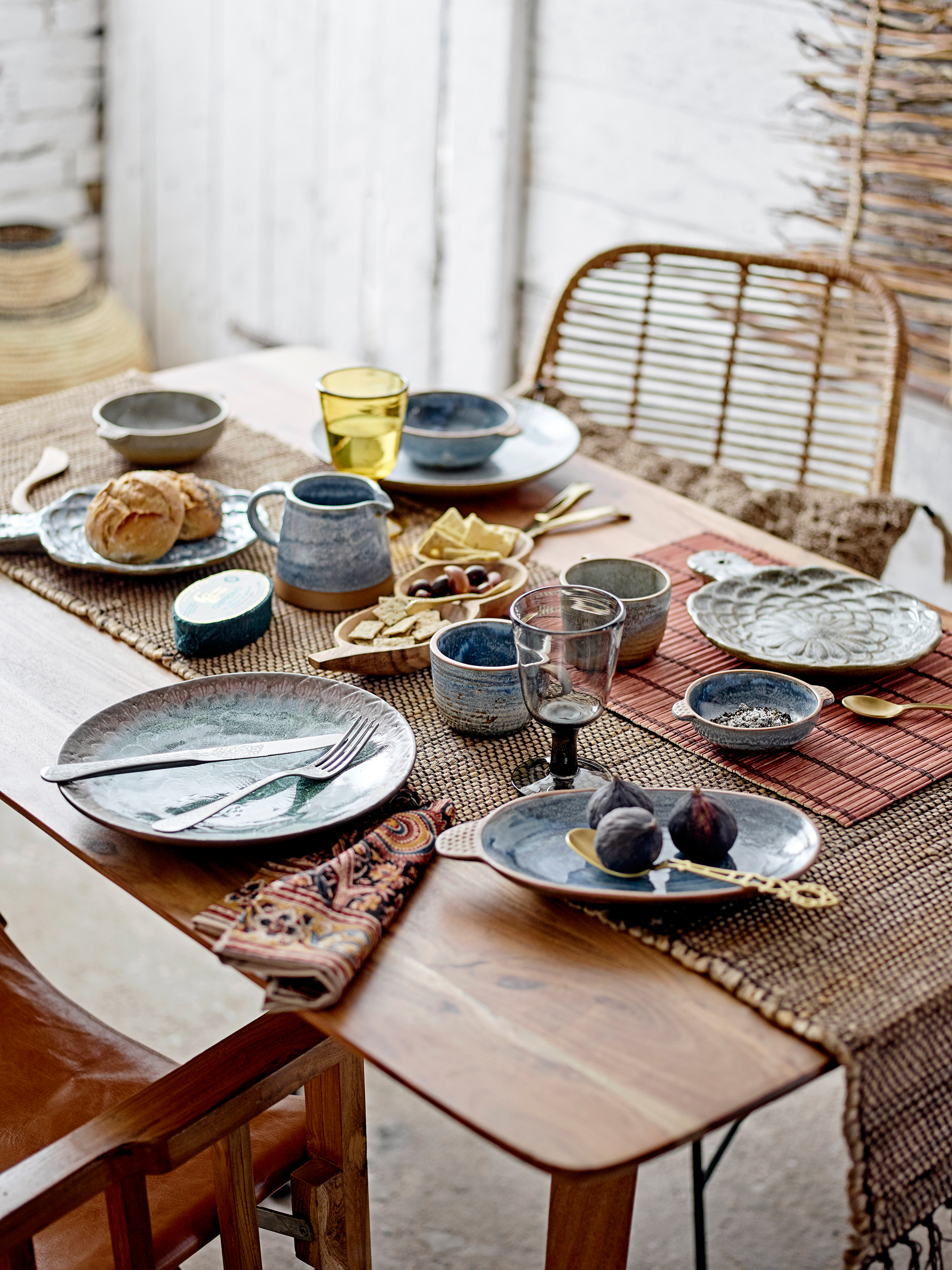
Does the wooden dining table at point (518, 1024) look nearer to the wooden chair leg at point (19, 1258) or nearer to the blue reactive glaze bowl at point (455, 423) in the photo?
the wooden chair leg at point (19, 1258)

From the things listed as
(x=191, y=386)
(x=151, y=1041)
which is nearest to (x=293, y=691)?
(x=191, y=386)

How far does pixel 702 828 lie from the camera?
0.93 metres

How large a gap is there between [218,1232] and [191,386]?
115 cm

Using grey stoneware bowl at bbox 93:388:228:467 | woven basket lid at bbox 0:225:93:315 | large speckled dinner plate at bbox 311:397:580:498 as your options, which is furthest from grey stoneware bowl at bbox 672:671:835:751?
woven basket lid at bbox 0:225:93:315

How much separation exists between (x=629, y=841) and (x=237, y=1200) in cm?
44

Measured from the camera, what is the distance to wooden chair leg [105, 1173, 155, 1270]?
37.3 inches

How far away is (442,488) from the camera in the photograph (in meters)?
1.56

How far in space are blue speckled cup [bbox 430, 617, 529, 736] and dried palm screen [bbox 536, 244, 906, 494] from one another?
933 millimetres

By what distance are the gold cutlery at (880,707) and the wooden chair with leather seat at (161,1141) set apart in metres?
0.53

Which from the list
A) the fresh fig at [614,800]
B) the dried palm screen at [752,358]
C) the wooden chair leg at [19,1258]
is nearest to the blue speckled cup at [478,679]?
the fresh fig at [614,800]

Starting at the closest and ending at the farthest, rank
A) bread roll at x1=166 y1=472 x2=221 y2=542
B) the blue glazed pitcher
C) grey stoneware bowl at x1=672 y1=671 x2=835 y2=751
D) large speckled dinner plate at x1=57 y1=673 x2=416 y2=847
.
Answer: large speckled dinner plate at x1=57 y1=673 x2=416 y2=847 → grey stoneware bowl at x1=672 y1=671 x2=835 y2=751 → the blue glazed pitcher → bread roll at x1=166 y1=472 x2=221 y2=542

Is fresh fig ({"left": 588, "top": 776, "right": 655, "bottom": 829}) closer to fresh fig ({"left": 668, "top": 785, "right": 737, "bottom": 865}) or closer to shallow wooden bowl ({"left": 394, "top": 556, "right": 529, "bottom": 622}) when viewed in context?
fresh fig ({"left": 668, "top": 785, "right": 737, "bottom": 865})

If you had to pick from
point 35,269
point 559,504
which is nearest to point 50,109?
point 35,269

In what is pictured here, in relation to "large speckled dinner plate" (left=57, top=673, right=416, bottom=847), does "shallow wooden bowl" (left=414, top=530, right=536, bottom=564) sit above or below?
above
